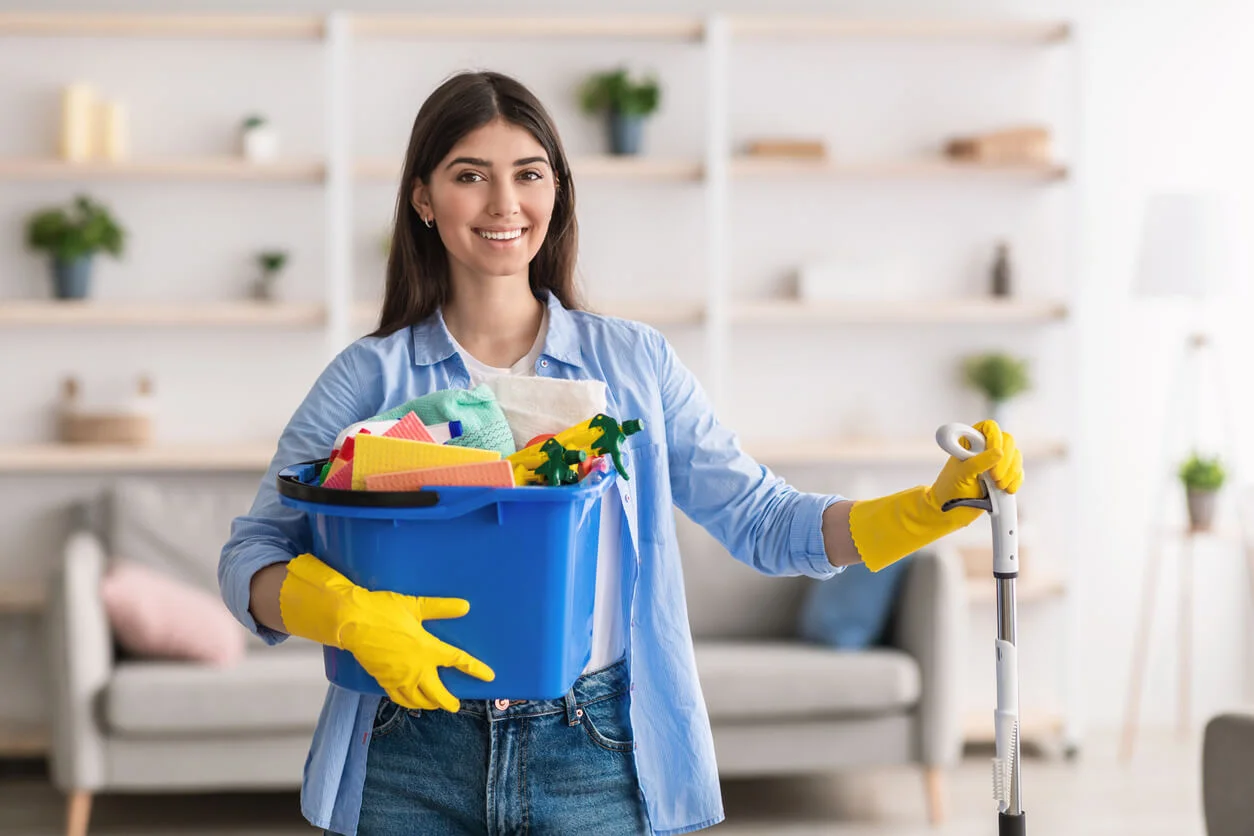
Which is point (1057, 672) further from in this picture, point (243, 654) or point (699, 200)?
point (243, 654)

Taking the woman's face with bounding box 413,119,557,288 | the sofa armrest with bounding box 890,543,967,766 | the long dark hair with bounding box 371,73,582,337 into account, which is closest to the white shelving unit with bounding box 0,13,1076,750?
the sofa armrest with bounding box 890,543,967,766

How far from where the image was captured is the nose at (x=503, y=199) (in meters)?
1.30

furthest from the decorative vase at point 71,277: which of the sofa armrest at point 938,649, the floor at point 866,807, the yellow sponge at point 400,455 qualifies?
the yellow sponge at point 400,455

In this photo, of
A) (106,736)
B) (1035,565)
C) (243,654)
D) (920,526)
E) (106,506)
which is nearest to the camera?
(920,526)

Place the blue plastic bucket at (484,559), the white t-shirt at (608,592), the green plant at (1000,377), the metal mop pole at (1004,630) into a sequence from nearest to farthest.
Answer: the blue plastic bucket at (484,559), the metal mop pole at (1004,630), the white t-shirt at (608,592), the green plant at (1000,377)

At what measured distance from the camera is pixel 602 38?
14.0 feet

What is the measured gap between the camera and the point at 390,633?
1076 mm

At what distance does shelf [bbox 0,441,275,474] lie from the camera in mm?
3883

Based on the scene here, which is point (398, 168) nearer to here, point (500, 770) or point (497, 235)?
point (497, 235)

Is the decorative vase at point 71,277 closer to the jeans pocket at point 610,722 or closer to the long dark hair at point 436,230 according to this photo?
the long dark hair at point 436,230

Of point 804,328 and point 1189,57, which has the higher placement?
point 1189,57

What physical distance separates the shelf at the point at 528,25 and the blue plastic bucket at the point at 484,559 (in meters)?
3.12

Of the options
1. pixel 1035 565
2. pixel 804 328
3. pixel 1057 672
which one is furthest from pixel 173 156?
pixel 1057 672

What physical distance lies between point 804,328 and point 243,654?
6.68 feet
